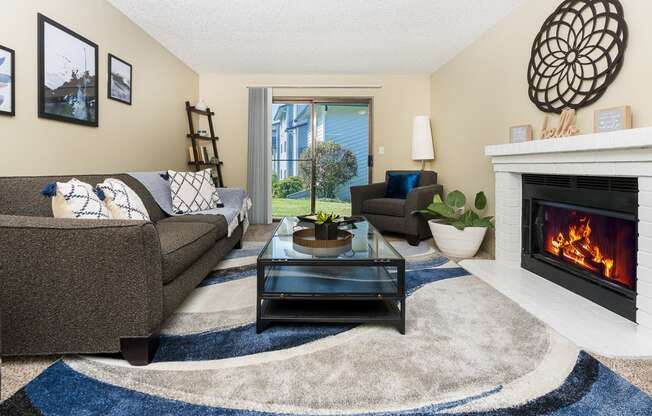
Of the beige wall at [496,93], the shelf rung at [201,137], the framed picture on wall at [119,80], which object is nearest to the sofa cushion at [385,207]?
the beige wall at [496,93]

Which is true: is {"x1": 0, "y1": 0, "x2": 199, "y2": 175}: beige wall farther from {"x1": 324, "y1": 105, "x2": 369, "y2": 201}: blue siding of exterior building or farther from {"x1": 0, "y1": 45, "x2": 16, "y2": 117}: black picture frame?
{"x1": 324, "y1": 105, "x2": 369, "y2": 201}: blue siding of exterior building

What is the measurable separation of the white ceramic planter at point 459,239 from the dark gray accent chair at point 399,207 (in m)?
0.39

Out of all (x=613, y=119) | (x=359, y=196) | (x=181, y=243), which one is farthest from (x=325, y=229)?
(x=359, y=196)

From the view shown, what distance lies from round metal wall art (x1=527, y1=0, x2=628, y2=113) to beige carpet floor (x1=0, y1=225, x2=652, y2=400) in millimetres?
1630

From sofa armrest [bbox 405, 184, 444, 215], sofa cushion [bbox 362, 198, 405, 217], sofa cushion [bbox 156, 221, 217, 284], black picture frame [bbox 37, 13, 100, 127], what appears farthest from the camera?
sofa cushion [bbox 362, 198, 405, 217]

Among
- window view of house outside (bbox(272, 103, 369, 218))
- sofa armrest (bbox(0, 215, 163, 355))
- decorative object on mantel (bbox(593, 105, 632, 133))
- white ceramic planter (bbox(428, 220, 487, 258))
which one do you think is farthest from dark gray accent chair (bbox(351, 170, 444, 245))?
sofa armrest (bbox(0, 215, 163, 355))

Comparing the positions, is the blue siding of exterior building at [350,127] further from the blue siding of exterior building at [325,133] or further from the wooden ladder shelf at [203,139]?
the wooden ladder shelf at [203,139]

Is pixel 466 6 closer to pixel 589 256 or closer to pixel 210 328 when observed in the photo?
pixel 589 256

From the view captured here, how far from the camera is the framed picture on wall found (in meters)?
3.18

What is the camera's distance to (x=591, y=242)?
2293 millimetres

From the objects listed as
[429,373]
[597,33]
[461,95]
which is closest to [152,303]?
[429,373]

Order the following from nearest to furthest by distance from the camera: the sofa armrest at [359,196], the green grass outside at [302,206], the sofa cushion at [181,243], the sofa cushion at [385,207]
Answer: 1. the sofa cushion at [181,243]
2. the sofa cushion at [385,207]
3. the sofa armrest at [359,196]
4. the green grass outside at [302,206]

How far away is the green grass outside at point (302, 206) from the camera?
5.64 m

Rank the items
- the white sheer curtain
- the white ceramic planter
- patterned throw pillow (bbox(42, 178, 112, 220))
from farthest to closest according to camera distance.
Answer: the white sheer curtain < the white ceramic planter < patterned throw pillow (bbox(42, 178, 112, 220))
